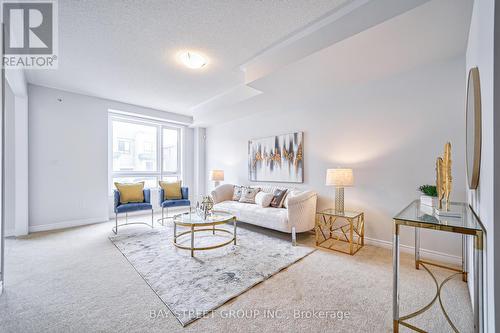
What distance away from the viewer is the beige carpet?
1.57 m

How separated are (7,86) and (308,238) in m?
5.63

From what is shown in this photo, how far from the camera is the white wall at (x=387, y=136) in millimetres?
2594

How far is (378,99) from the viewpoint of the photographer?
123 inches

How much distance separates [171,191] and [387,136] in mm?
4039

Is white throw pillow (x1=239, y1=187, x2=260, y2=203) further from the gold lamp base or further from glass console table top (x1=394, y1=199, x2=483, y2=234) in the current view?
glass console table top (x1=394, y1=199, x2=483, y2=234)

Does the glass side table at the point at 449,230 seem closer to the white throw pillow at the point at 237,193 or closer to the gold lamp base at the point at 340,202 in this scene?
the gold lamp base at the point at 340,202

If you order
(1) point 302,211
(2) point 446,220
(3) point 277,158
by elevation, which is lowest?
(1) point 302,211

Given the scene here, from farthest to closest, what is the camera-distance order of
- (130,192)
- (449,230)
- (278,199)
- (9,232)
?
(130,192), (278,199), (9,232), (449,230)

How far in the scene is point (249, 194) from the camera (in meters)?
4.46

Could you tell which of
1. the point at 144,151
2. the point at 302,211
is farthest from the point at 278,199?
the point at 144,151

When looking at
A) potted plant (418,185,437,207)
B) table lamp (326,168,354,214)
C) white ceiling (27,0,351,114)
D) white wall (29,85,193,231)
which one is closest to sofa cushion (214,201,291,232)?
table lamp (326,168,354,214)

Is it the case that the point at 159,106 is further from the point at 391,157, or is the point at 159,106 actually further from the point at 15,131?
the point at 391,157

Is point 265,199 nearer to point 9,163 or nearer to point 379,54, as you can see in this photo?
point 379,54

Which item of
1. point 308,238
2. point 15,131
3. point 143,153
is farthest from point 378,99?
point 15,131
